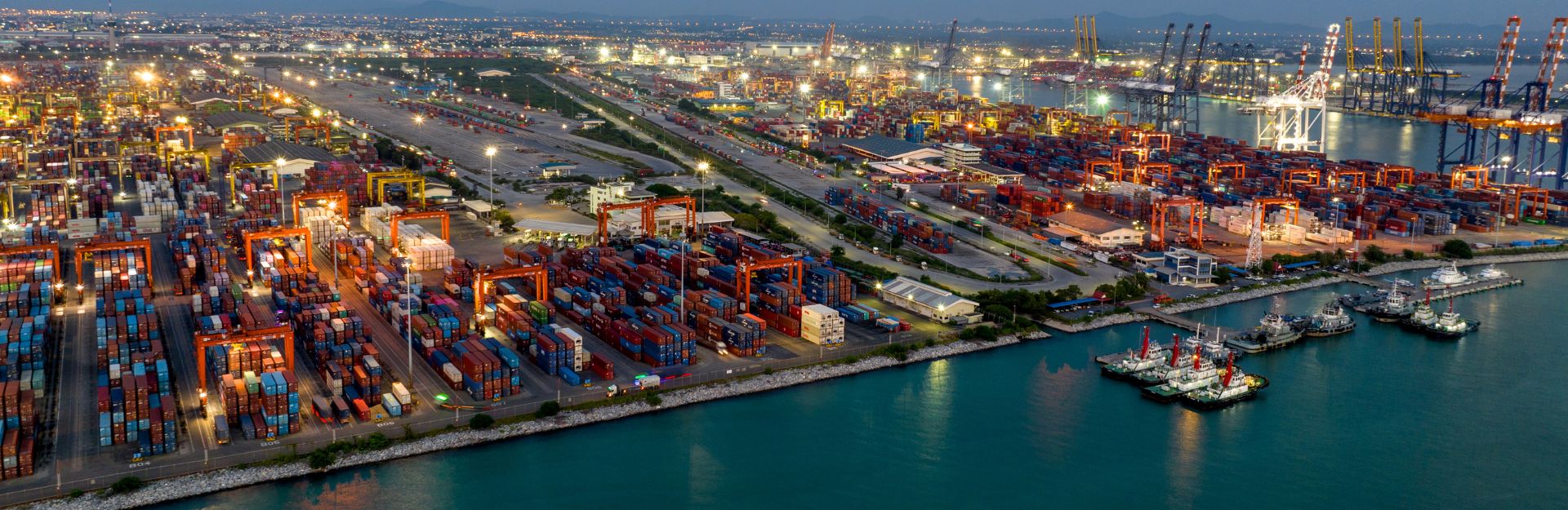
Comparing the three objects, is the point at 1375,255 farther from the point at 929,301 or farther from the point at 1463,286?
the point at 929,301

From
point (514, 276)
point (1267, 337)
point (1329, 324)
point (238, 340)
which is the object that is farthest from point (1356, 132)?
point (238, 340)

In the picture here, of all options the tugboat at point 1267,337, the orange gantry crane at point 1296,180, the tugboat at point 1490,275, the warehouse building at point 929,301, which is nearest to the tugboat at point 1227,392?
the tugboat at point 1267,337

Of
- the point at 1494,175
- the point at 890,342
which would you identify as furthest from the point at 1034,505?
the point at 1494,175

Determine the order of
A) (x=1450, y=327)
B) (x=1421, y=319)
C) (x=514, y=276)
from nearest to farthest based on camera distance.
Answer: (x=514, y=276), (x=1450, y=327), (x=1421, y=319)

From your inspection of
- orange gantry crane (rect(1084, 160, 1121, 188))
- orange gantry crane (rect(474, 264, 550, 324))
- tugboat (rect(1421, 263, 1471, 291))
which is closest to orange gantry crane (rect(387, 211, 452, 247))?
orange gantry crane (rect(474, 264, 550, 324))

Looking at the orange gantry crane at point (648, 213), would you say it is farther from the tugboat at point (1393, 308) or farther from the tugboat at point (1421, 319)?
the tugboat at point (1421, 319)

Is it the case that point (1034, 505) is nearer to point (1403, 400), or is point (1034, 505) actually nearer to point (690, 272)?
point (1403, 400)
